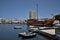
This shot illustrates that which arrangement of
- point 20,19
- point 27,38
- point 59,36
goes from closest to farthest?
point 59,36
point 27,38
point 20,19

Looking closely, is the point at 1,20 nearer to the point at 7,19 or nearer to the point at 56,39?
the point at 7,19

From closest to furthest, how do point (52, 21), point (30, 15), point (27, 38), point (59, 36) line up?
point (59, 36), point (27, 38), point (52, 21), point (30, 15)

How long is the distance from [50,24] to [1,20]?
9833cm

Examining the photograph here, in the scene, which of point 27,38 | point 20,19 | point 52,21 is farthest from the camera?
point 20,19

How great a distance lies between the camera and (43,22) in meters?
66.6

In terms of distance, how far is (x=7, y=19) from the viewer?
15850 centimetres

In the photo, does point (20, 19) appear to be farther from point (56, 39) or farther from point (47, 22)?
point (56, 39)

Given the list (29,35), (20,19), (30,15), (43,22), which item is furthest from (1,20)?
(29,35)

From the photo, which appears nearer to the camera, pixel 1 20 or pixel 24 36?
pixel 24 36

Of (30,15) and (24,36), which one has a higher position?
(30,15)

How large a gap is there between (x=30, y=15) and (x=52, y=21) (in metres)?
34.4

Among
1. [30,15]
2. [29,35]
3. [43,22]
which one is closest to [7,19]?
[30,15]

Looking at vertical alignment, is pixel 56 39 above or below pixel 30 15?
below

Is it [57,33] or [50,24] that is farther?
[50,24]
